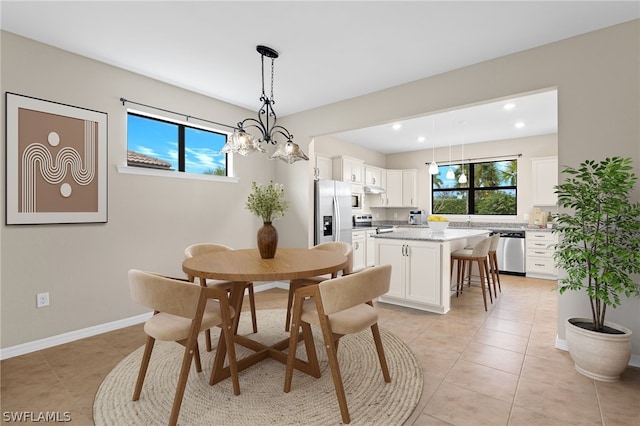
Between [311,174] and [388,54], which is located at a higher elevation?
[388,54]

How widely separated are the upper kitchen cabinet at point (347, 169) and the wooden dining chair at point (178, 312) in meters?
4.32

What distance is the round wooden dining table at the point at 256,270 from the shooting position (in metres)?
1.81

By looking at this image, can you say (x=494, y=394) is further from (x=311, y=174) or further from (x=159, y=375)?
(x=311, y=174)

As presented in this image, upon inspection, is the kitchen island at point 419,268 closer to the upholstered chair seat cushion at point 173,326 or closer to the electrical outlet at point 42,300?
the upholstered chair seat cushion at point 173,326

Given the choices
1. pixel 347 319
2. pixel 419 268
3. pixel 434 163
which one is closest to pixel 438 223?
pixel 419 268

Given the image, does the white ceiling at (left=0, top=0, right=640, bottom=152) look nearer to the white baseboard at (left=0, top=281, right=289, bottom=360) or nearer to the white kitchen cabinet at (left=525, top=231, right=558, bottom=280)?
the white baseboard at (left=0, top=281, right=289, bottom=360)

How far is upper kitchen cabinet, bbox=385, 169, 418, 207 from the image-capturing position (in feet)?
23.4

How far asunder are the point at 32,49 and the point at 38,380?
261 cm

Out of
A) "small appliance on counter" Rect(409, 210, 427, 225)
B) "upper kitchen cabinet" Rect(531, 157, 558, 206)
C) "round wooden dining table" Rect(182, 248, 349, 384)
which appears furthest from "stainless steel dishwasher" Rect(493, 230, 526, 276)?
"round wooden dining table" Rect(182, 248, 349, 384)

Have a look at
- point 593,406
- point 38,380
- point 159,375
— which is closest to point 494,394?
point 593,406

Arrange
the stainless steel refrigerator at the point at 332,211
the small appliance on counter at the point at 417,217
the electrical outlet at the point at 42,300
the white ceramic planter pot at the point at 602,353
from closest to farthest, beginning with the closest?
1. the white ceramic planter pot at the point at 602,353
2. the electrical outlet at the point at 42,300
3. the stainless steel refrigerator at the point at 332,211
4. the small appliance on counter at the point at 417,217

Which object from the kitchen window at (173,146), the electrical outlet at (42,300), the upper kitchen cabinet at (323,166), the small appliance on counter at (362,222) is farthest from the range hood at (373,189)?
the electrical outlet at (42,300)

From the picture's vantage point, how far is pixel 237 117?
4.27 meters

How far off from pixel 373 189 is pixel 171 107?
424 cm
